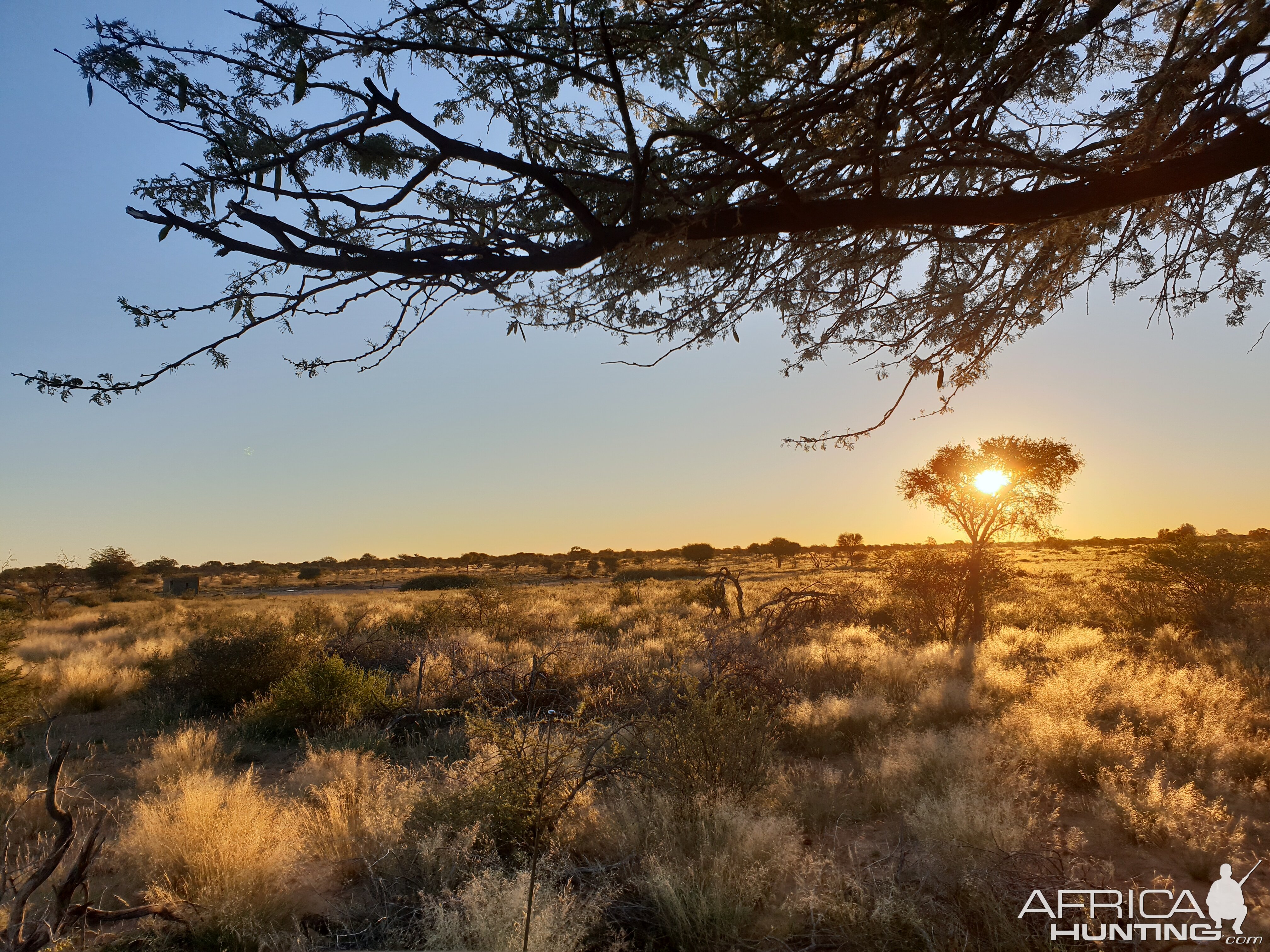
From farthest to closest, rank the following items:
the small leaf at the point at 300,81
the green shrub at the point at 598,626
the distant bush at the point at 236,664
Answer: the green shrub at the point at 598,626
the distant bush at the point at 236,664
the small leaf at the point at 300,81

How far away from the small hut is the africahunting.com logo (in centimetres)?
4522

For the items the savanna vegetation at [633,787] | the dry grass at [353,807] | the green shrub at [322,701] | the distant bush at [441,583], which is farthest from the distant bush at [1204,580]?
the distant bush at [441,583]

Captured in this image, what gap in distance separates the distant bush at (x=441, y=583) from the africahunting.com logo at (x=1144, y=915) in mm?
38661

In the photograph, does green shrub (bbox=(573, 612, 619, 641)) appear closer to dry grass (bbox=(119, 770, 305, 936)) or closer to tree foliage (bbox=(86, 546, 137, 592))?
dry grass (bbox=(119, 770, 305, 936))

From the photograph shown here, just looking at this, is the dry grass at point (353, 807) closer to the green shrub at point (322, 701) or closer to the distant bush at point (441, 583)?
the green shrub at point (322, 701)

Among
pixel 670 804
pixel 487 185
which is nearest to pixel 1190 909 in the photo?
pixel 670 804

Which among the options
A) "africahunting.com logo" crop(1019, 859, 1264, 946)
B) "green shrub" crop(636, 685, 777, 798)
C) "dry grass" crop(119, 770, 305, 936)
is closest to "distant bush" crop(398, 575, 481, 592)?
"dry grass" crop(119, 770, 305, 936)

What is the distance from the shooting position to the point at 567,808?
451cm

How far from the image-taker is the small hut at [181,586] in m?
40.3

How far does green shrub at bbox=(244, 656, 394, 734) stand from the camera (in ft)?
26.7

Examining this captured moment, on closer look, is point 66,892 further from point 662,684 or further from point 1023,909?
point 662,684

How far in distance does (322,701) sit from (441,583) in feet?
127

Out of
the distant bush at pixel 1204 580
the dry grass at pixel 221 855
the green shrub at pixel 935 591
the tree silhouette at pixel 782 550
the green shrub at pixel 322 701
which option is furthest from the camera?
the tree silhouette at pixel 782 550

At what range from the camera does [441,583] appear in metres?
45.3
